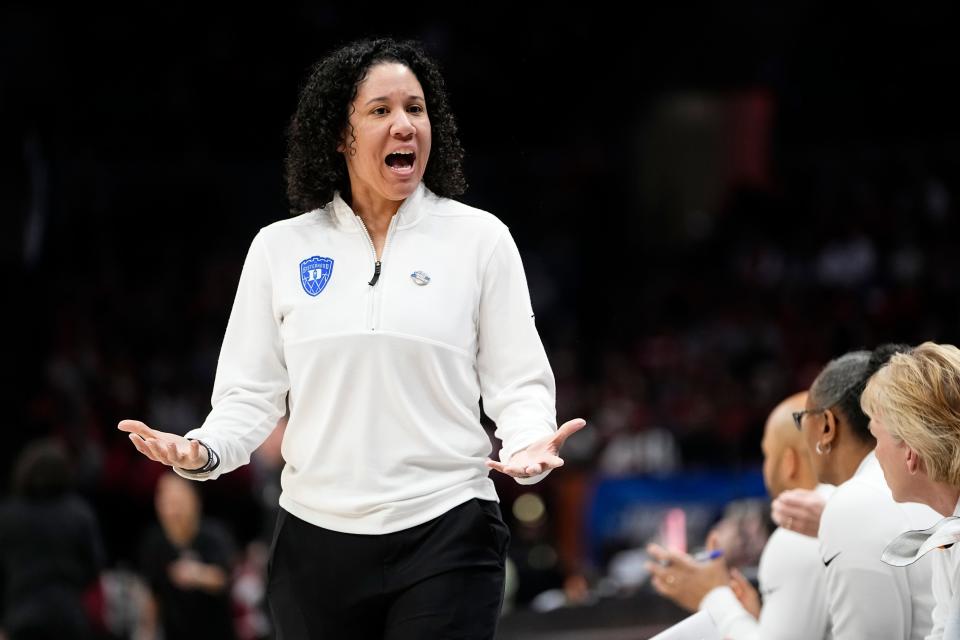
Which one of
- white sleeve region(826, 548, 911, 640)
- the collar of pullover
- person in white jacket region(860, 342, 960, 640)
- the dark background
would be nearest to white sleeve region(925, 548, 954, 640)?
person in white jacket region(860, 342, 960, 640)

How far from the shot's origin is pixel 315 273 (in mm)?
3055

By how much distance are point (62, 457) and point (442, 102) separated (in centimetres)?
442

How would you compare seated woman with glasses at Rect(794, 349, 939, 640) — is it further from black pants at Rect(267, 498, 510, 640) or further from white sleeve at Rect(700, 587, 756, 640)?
black pants at Rect(267, 498, 510, 640)

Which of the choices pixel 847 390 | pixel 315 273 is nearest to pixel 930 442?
pixel 847 390

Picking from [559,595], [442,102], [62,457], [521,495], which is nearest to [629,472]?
[521,495]

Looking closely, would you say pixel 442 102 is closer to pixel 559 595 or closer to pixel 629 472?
pixel 559 595

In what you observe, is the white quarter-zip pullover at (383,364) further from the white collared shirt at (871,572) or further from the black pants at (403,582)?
the white collared shirt at (871,572)

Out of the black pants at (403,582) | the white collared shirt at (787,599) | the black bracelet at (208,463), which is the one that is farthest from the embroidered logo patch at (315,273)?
the white collared shirt at (787,599)

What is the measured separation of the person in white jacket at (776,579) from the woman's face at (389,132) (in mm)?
1302

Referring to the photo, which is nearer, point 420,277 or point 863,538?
point 420,277

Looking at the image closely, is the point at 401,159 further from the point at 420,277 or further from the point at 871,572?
the point at 871,572

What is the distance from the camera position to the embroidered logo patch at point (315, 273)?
3.03 metres

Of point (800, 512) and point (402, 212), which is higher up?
point (402, 212)

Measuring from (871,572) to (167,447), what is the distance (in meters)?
1.61
